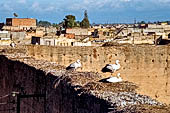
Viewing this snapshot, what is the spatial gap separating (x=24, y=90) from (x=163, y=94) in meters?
10.3

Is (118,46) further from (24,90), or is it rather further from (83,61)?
(24,90)

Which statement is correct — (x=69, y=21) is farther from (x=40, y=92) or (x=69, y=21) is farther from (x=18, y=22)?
(x=40, y=92)

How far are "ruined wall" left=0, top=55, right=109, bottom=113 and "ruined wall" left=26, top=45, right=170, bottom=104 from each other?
15.1 feet

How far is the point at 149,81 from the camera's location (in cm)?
1939

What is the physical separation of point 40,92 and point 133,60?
34.5ft

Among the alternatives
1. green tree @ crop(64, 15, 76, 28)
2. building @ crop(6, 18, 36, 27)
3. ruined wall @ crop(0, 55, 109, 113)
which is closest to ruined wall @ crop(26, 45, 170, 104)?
ruined wall @ crop(0, 55, 109, 113)

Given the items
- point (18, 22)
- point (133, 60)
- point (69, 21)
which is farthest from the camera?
point (69, 21)

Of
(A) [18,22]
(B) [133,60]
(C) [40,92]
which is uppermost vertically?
(A) [18,22]

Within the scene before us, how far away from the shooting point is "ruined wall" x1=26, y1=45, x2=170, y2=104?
17.8 metres

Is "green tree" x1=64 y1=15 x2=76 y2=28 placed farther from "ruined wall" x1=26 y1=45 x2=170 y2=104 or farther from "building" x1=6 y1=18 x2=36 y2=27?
"ruined wall" x1=26 y1=45 x2=170 y2=104

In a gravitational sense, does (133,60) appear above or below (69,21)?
below

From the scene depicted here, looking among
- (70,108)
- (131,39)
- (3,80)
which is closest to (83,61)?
(3,80)

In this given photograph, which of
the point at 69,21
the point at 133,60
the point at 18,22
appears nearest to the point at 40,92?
the point at 133,60

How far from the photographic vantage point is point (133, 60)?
61.4 ft
